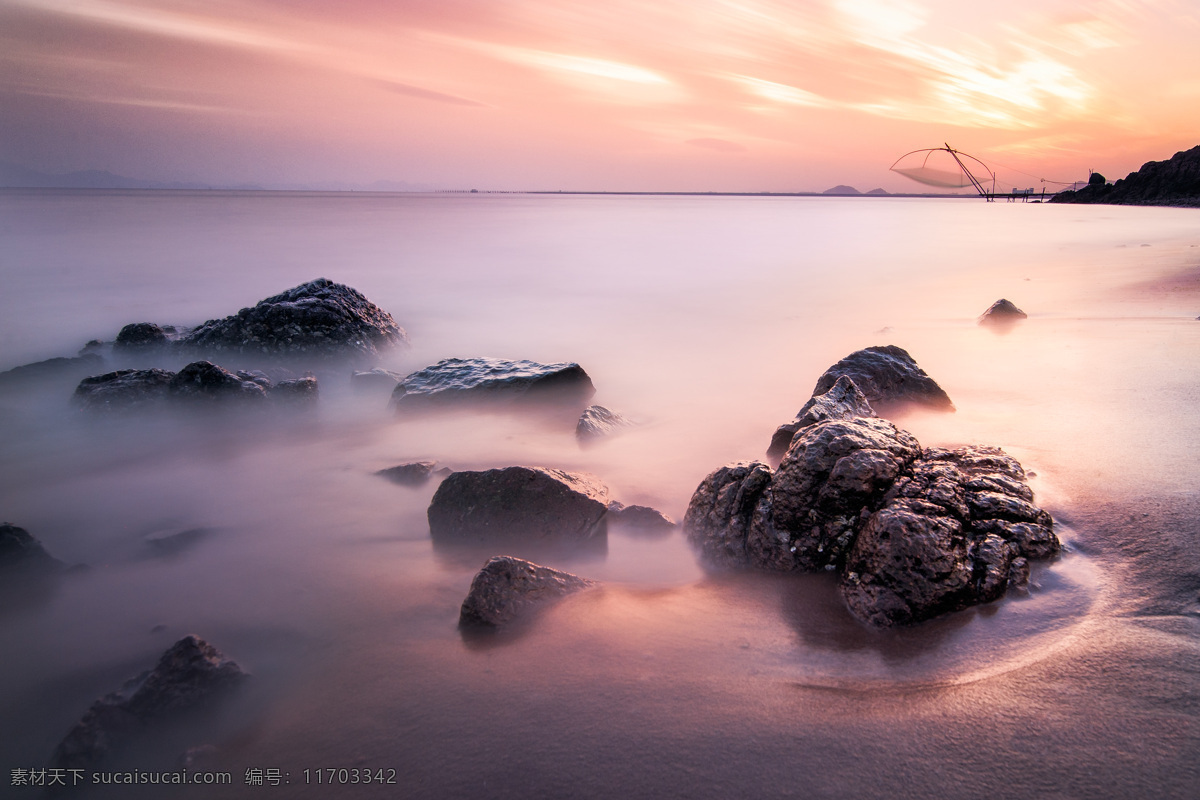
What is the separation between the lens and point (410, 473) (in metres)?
4.48

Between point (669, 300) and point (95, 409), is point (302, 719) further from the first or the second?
point (669, 300)

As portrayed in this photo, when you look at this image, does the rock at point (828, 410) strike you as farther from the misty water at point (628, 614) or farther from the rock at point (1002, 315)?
the rock at point (1002, 315)

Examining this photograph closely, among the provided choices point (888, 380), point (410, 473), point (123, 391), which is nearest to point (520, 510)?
point (410, 473)

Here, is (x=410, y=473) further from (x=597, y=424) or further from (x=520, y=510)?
(x=597, y=424)

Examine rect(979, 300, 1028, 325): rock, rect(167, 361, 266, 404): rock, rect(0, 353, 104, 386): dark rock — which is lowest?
rect(0, 353, 104, 386): dark rock

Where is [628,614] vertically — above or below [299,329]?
below

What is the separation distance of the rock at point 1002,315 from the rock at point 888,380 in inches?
196

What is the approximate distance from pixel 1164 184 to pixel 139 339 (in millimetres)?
81349

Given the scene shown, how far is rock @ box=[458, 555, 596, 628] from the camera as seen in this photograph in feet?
8.93

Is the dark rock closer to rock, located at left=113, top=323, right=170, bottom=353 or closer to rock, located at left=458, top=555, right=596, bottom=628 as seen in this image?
rock, located at left=113, top=323, right=170, bottom=353

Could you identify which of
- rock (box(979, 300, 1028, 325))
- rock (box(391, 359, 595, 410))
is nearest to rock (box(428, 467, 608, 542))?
rock (box(391, 359, 595, 410))

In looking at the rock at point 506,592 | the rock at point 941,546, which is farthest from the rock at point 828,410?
the rock at point 506,592

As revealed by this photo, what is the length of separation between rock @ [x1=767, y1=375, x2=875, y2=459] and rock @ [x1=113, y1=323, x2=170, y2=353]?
801 centimetres

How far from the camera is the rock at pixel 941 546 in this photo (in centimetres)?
253
